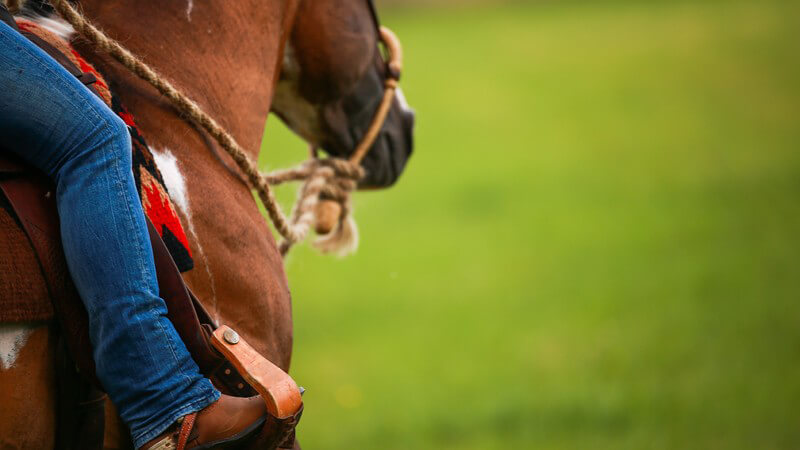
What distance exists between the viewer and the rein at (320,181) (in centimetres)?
240

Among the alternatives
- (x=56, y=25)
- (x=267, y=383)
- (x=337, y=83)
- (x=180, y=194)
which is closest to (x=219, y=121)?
(x=180, y=194)

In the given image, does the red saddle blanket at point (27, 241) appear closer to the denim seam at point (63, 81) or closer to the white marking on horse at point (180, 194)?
the white marking on horse at point (180, 194)

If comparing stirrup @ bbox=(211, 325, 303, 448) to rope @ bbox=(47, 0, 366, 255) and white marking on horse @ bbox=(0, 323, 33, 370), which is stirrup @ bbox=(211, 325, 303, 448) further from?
rope @ bbox=(47, 0, 366, 255)

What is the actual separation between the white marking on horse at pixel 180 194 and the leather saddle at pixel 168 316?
0.56 ft

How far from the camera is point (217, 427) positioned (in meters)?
1.91

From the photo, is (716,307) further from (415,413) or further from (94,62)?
(94,62)

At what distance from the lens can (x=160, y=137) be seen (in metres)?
2.28

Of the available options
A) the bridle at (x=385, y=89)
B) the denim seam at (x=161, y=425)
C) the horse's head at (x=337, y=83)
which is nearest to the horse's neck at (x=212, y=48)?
the horse's head at (x=337, y=83)

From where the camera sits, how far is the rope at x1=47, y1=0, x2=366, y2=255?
218cm

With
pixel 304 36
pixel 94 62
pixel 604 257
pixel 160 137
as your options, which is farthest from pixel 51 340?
pixel 604 257

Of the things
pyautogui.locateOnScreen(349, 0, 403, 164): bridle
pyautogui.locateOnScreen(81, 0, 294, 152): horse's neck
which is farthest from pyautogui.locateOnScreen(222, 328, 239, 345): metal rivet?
pyautogui.locateOnScreen(349, 0, 403, 164): bridle

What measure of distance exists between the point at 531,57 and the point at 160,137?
1979 cm

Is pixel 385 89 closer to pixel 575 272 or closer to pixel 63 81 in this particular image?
pixel 63 81

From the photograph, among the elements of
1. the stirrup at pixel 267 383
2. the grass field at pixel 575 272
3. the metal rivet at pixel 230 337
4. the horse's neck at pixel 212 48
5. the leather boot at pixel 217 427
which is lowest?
the grass field at pixel 575 272
